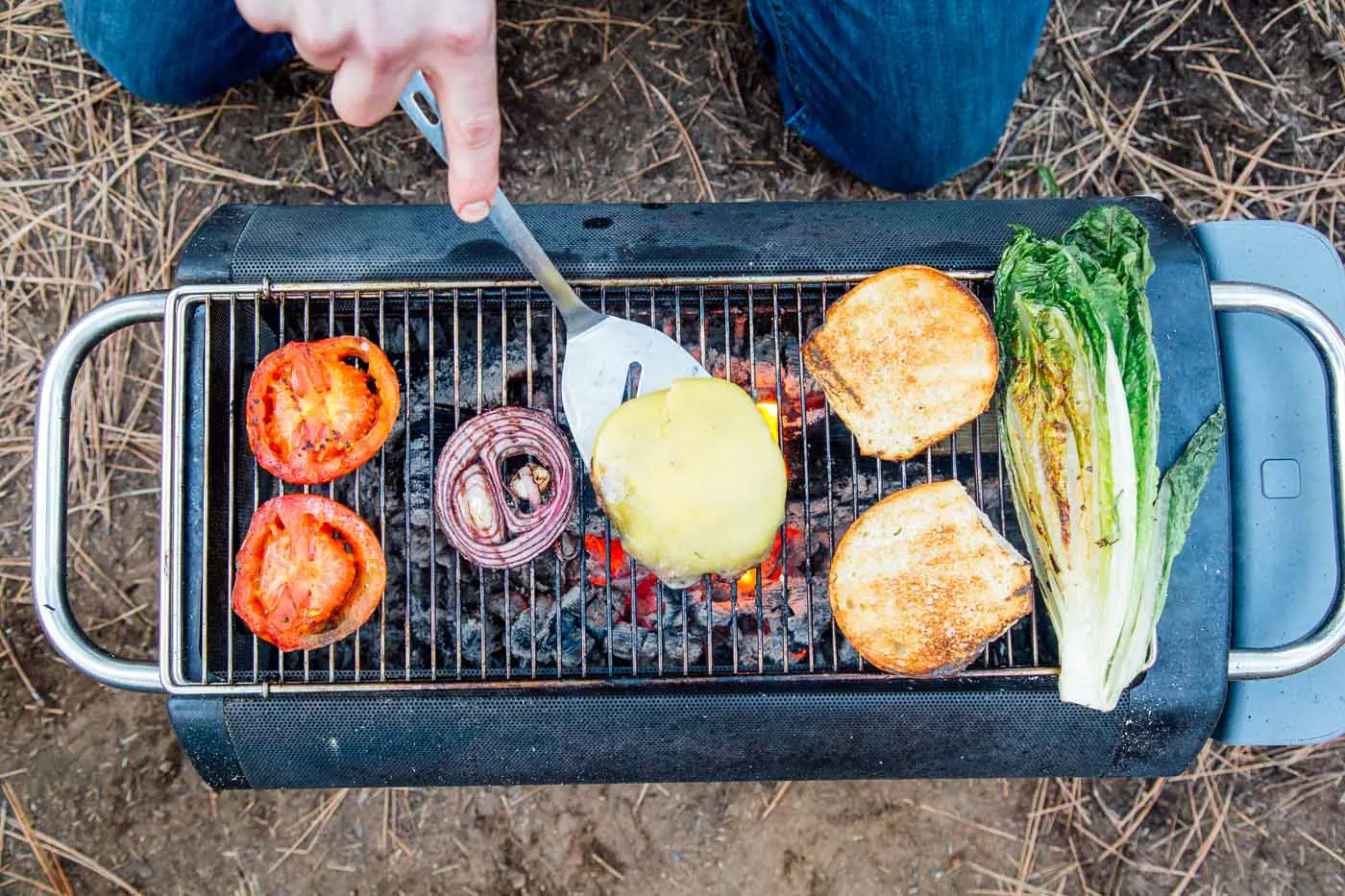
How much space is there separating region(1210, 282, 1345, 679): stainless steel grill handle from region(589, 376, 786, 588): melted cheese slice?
1766 mm

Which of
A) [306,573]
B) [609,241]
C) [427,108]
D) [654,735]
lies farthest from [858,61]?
[306,573]

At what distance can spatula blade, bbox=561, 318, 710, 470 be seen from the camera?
3.26 m

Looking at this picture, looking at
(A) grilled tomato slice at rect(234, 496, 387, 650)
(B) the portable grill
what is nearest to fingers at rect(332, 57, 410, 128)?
(B) the portable grill

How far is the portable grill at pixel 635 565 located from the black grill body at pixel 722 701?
11mm

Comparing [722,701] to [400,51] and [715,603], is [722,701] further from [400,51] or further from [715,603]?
[400,51]

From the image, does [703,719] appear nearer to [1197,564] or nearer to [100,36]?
[1197,564]

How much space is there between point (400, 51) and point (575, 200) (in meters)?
2.48

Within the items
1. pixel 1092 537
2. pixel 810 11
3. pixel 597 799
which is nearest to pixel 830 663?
pixel 1092 537

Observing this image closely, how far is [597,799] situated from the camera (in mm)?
4371

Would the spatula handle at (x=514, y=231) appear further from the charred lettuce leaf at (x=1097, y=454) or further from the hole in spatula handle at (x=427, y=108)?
the charred lettuce leaf at (x=1097, y=454)

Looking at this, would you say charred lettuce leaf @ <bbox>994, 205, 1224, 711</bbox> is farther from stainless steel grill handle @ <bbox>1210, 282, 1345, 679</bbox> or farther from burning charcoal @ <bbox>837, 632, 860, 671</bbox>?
burning charcoal @ <bbox>837, 632, 860, 671</bbox>

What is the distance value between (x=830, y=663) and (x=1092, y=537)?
41.8 inches

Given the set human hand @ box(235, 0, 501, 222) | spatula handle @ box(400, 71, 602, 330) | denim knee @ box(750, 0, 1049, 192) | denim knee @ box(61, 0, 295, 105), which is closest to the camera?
human hand @ box(235, 0, 501, 222)

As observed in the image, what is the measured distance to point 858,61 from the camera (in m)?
3.77
